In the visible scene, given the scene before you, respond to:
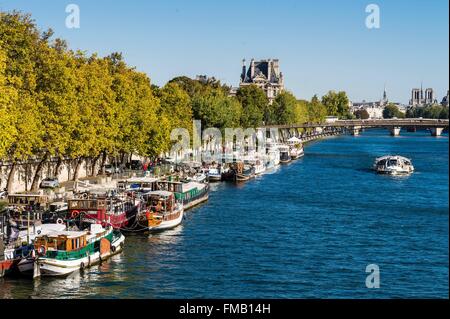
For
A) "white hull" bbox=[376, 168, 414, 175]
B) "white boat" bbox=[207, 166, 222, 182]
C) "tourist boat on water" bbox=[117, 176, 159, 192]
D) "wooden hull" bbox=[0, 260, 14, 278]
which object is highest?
"tourist boat on water" bbox=[117, 176, 159, 192]

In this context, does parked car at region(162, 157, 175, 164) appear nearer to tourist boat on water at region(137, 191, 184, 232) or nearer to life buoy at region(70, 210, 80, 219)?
tourist boat on water at region(137, 191, 184, 232)

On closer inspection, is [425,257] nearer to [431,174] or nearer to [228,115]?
[431,174]

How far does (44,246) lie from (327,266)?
45.7ft

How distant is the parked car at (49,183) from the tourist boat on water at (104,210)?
1076 centimetres

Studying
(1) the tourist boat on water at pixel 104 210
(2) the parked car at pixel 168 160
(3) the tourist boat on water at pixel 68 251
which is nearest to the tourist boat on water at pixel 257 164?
(2) the parked car at pixel 168 160

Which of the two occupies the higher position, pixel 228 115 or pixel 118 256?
pixel 228 115

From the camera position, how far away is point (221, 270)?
120 ft

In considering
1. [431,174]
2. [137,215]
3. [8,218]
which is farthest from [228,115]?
[8,218]

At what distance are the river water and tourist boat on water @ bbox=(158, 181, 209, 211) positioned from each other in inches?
41.5

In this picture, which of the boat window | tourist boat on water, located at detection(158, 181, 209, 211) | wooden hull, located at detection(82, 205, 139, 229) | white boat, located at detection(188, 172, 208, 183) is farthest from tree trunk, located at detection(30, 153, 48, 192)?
the boat window

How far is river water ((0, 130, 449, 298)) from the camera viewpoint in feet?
109

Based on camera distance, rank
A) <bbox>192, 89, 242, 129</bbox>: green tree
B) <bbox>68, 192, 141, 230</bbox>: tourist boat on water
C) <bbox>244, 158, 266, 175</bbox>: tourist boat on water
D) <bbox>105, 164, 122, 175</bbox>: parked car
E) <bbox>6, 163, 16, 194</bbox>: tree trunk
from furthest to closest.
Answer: <bbox>192, 89, 242, 129</bbox>: green tree, <bbox>244, 158, 266, 175</bbox>: tourist boat on water, <bbox>105, 164, 122, 175</bbox>: parked car, <bbox>6, 163, 16, 194</bbox>: tree trunk, <bbox>68, 192, 141, 230</bbox>: tourist boat on water

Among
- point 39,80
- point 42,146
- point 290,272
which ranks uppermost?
point 39,80

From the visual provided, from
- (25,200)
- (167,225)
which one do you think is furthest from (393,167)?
(25,200)
